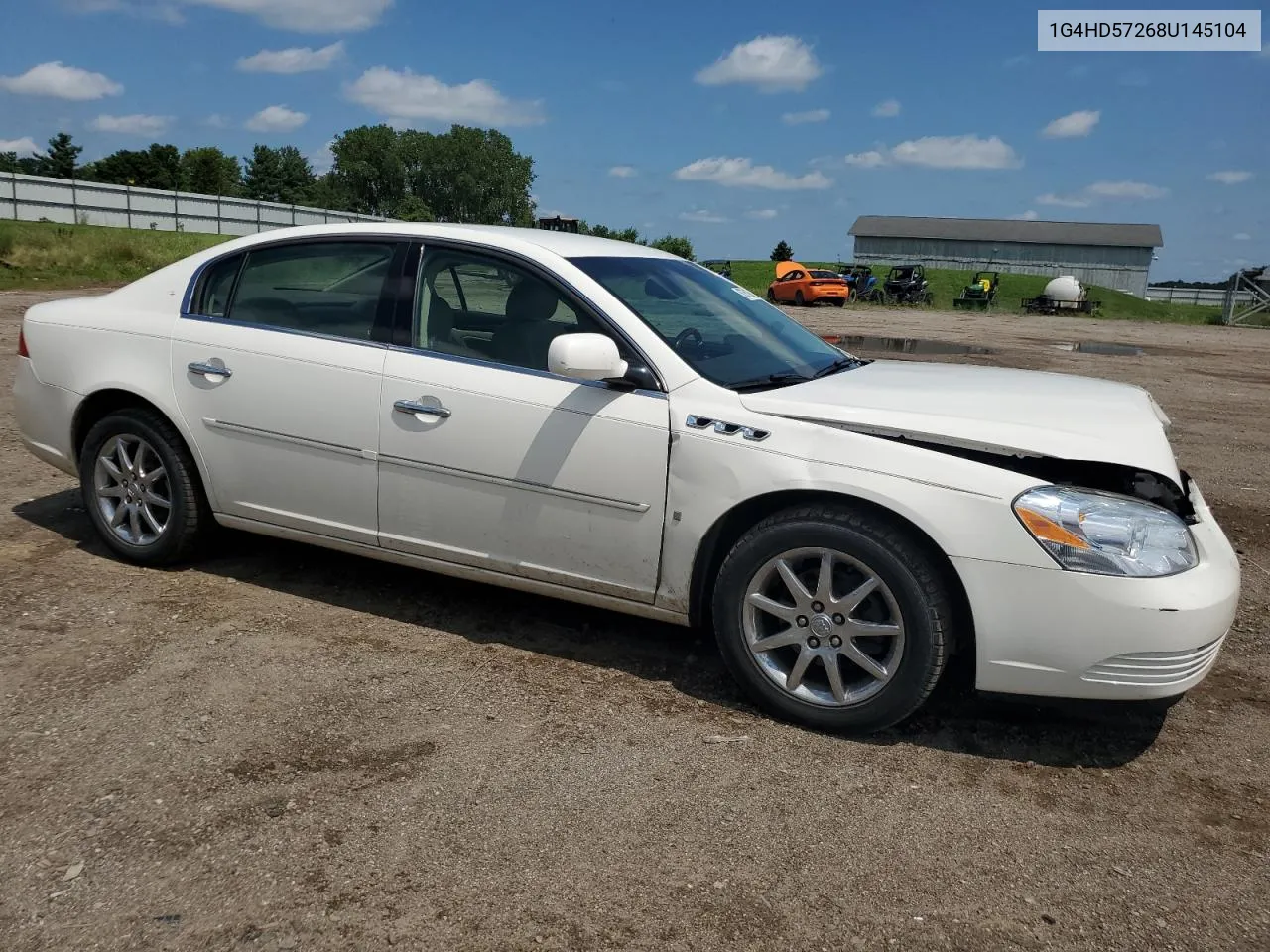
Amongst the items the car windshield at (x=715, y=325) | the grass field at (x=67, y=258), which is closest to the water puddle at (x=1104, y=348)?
the car windshield at (x=715, y=325)

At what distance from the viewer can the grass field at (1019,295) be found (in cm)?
4853

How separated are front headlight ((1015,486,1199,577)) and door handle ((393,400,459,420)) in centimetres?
208

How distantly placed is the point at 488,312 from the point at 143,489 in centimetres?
190

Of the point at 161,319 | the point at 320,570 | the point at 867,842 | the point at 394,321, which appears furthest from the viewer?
the point at 320,570

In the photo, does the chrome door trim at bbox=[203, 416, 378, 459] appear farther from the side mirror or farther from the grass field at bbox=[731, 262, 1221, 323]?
the grass field at bbox=[731, 262, 1221, 323]

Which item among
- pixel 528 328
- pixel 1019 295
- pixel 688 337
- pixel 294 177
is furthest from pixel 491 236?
pixel 294 177

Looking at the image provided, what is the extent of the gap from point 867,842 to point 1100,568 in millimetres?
1068

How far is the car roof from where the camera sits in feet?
14.0

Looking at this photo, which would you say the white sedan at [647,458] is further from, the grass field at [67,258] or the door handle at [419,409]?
the grass field at [67,258]

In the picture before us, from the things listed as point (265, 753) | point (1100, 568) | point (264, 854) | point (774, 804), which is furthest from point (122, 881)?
point (1100, 568)

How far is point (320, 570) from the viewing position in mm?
5043

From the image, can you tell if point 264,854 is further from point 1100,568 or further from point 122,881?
point 1100,568

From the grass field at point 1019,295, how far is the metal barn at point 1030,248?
19067 mm

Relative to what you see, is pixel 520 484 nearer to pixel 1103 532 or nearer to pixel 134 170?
pixel 1103 532
